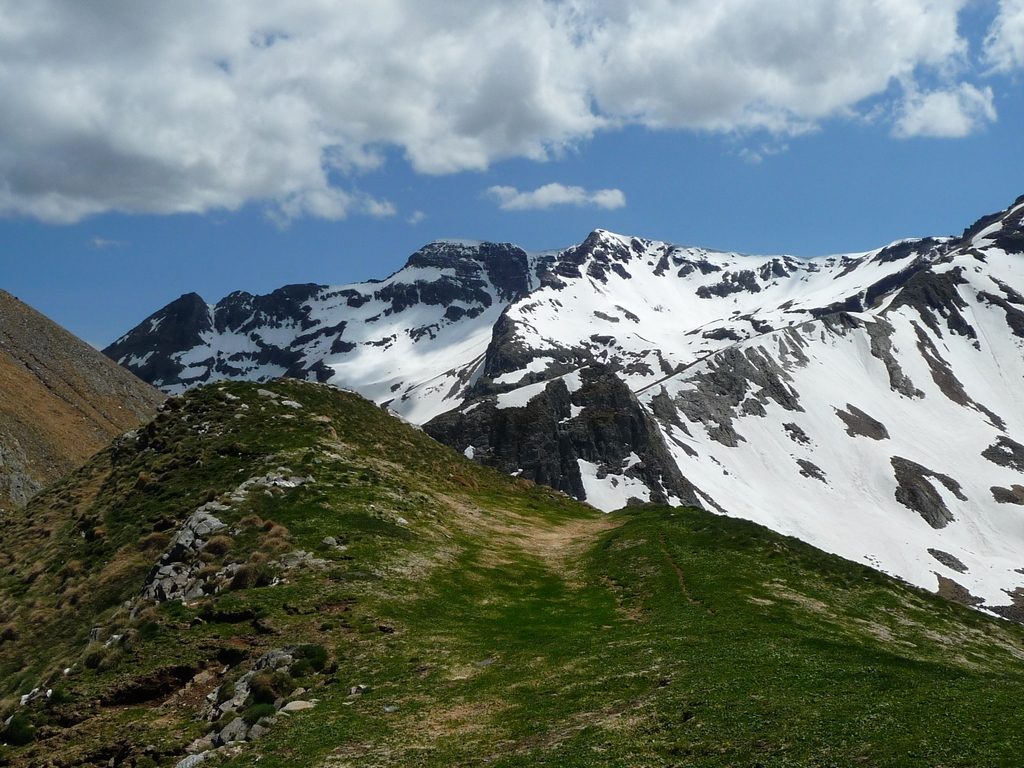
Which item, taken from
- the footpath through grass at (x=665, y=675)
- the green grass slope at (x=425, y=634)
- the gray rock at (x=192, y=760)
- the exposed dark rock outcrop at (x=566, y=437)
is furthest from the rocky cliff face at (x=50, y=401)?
the gray rock at (x=192, y=760)

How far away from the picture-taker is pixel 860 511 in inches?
7387

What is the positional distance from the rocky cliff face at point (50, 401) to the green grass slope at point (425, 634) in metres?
42.7

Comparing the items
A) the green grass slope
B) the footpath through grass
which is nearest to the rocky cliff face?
the green grass slope

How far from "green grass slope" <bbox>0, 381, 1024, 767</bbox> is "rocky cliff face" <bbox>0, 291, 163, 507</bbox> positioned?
42.7 m

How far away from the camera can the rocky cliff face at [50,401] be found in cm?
9069

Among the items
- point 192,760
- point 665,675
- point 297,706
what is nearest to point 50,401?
point 297,706

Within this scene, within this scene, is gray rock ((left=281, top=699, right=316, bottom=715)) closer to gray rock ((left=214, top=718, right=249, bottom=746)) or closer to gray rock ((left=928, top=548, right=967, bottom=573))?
gray rock ((left=214, top=718, right=249, bottom=746))

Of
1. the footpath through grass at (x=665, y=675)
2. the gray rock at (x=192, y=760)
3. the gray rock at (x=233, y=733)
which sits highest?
the gray rock at (x=233, y=733)

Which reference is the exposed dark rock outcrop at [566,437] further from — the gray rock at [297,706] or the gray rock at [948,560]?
the gray rock at [297,706]

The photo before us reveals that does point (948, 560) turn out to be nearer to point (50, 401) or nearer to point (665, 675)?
point (665, 675)

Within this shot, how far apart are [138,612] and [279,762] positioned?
47.2 ft

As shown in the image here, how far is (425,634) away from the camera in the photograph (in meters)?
27.8

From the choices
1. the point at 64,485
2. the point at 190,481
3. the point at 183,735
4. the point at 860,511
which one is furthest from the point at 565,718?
the point at 860,511

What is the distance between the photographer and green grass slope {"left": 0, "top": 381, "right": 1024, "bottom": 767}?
59.6 ft
